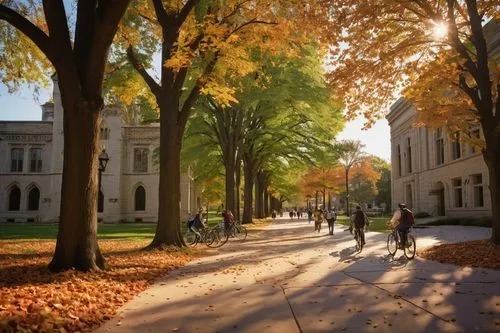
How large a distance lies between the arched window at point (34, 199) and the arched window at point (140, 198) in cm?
1117

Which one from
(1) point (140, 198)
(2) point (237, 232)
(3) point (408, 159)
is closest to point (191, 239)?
(2) point (237, 232)

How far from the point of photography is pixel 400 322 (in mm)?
6078

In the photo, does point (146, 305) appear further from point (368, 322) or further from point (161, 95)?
point (161, 95)

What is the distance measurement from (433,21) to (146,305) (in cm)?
1366

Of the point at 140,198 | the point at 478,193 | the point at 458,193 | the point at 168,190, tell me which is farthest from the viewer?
the point at 140,198

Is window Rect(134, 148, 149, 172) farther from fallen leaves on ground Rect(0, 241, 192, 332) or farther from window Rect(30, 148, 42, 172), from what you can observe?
fallen leaves on ground Rect(0, 241, 192, 332)

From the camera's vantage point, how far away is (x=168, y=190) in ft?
53.7

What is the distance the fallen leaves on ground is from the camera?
5731 millimetres

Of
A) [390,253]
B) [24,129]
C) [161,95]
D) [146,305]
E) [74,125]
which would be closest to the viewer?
[146,305]

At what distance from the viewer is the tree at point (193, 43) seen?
14.1m

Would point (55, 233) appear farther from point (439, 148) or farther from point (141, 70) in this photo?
point (439, 148)

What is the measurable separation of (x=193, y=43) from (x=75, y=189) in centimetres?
749

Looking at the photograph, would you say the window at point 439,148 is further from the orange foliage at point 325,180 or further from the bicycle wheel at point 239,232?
the bicycle wheel at point 239,232

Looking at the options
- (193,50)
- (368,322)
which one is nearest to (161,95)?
(193,50)
